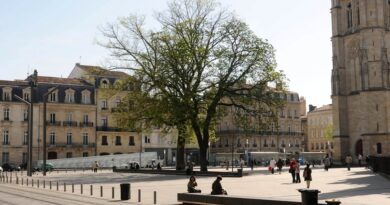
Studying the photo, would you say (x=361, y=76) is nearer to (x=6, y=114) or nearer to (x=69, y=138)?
(x=69, y=138)

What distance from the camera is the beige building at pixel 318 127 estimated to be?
402 feet

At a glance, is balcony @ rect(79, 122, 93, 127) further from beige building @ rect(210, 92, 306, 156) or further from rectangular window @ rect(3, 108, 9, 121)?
beige building @ rect(210, 92, 306, 156)

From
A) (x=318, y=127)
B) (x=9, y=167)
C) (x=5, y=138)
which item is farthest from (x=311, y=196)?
(x=318, y=127)

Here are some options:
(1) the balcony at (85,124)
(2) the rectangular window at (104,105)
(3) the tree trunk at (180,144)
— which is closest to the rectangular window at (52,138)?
(1) the balcony at (85,124)

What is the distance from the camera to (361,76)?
68250 mm

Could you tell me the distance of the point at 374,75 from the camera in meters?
66.9

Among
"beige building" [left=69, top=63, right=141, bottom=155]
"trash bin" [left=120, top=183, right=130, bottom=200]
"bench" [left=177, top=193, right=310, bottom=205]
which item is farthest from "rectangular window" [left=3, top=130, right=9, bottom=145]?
"bench" [left=177, top=193, right=310, bottom=205]

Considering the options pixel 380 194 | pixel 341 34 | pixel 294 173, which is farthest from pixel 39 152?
pixel 380 194

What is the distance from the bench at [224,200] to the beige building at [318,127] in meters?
103

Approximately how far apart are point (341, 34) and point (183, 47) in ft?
104

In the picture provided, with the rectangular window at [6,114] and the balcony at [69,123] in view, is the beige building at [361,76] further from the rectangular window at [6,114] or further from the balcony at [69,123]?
the rectangular window at [6,114]

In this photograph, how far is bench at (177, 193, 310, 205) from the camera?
1664 centimetres

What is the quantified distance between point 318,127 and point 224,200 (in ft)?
358

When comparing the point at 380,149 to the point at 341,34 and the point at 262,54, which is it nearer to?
the point at 341,34
